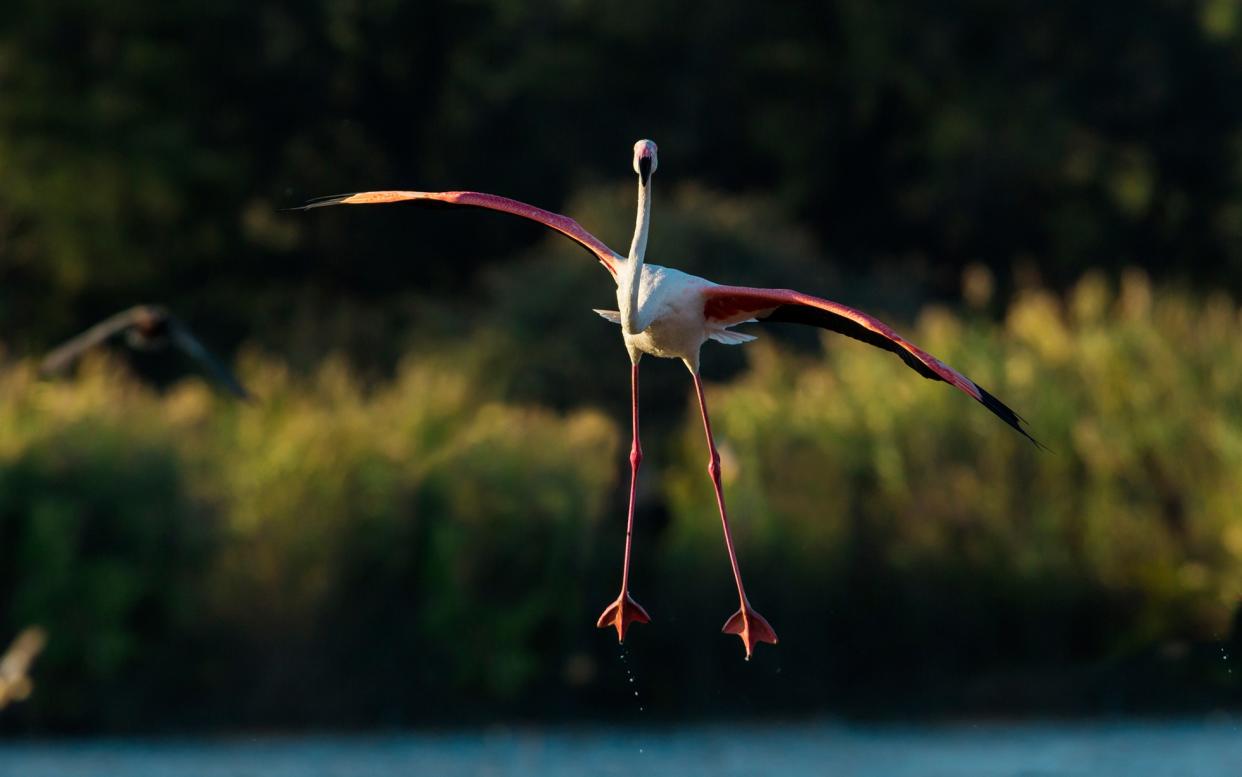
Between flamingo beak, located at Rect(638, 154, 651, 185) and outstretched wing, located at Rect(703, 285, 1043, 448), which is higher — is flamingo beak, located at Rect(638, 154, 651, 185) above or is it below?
above

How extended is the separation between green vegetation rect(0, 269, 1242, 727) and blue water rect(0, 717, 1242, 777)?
0.37 m

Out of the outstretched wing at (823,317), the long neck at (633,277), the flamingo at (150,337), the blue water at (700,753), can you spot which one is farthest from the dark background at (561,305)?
the long neck at (633,277)

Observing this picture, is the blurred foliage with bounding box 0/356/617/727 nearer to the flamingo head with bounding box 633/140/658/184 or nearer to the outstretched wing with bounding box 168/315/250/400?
the outstretched wing with bounding box 168/315/250/400

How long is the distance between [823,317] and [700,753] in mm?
14326

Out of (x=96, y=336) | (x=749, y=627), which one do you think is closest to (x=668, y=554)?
(x=96, y=336)

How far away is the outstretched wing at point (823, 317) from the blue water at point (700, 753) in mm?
13408

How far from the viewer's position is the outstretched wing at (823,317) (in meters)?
7.52

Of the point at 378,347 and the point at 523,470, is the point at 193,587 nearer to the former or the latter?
the point at 523,470

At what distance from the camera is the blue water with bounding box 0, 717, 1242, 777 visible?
70.1ft

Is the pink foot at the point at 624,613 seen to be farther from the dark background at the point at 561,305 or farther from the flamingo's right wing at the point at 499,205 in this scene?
the dark background at the point at 561,305

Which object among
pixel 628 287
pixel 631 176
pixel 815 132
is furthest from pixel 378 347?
pixel 628 287

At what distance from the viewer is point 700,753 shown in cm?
2262

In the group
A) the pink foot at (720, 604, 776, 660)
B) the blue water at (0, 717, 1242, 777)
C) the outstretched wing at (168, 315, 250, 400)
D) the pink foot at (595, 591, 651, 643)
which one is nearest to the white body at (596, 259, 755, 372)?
the pink foot at (595, 591, 651, 643)

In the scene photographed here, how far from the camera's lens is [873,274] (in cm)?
3762
